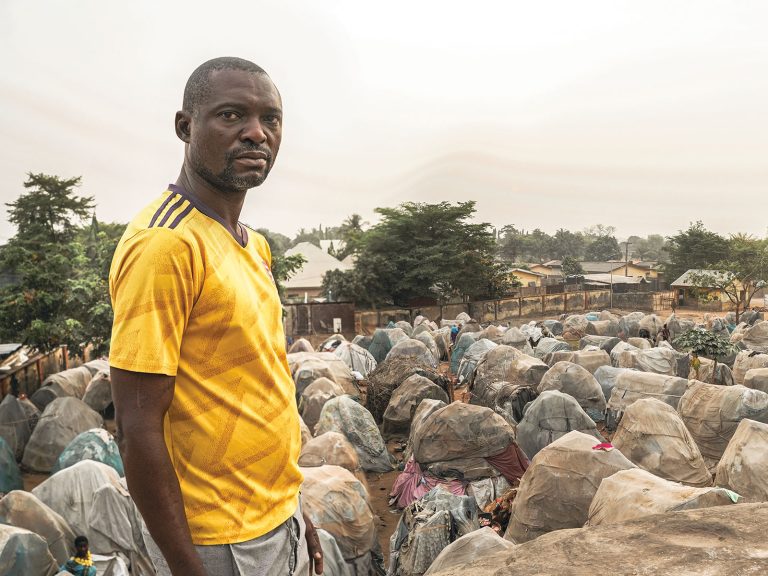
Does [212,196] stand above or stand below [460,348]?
above

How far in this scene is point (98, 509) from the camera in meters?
5.75

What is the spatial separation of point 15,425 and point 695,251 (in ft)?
144

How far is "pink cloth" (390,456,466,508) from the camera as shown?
7.25 meters

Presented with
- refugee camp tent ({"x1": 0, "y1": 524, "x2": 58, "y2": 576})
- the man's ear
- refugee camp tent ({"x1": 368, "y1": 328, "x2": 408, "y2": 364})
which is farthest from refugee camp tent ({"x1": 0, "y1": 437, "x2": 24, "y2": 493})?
refugee camp tent ({"x1": 368, "y1": 328, "x2": 408, "y2": 364})

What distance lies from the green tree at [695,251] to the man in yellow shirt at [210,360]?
1797 inches

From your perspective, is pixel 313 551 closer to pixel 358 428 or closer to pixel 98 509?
pixel 98 509

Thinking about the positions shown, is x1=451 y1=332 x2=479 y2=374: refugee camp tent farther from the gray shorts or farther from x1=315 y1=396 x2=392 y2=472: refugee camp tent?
the gray shorts

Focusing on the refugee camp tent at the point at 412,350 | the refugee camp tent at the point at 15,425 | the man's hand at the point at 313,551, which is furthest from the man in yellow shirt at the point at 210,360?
the refugee camp tent at the point at 412,350

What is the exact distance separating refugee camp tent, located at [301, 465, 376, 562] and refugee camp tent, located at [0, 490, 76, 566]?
90.4 inches

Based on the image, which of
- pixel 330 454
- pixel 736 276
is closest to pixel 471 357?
pixel 330 454

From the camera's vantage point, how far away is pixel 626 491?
4594 millimetres

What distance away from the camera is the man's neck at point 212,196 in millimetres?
1396

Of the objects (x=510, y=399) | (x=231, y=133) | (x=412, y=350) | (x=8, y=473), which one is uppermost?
(x=231, y=133)

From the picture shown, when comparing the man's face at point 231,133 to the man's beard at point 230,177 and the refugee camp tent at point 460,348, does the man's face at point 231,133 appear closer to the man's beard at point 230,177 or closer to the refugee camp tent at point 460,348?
the man's beard at point 230,177
